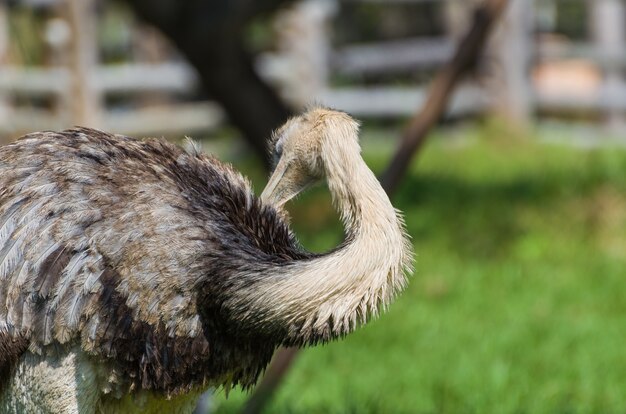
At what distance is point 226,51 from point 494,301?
268 cm

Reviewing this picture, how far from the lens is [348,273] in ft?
11.5

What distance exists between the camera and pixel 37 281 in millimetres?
3693

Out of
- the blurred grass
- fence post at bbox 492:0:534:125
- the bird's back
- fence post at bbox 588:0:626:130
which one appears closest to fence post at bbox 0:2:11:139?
the blurred grass

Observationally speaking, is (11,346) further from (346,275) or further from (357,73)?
(357,73)

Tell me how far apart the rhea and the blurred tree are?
503cm

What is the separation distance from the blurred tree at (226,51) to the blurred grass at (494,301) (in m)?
0.80

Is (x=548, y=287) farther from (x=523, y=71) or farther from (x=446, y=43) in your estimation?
(x=446, y=43)

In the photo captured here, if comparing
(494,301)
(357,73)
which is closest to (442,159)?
(357,73)

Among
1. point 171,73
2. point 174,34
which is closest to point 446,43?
point 171,73

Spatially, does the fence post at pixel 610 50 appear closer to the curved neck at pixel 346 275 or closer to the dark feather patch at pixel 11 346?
the curved neck at pixel 346 275

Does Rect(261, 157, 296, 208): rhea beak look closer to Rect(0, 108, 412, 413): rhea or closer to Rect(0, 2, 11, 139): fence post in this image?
Rect(0, 108, 412, 413): rhea

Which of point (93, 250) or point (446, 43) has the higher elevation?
point (93, 250)

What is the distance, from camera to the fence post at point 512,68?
1288 cm

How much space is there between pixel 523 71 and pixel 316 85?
6.90 feet
